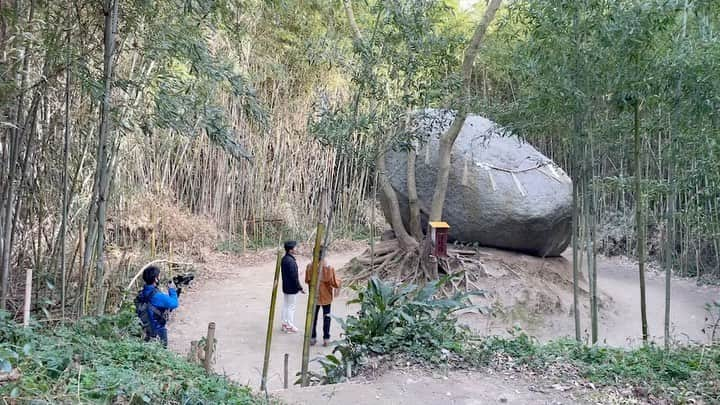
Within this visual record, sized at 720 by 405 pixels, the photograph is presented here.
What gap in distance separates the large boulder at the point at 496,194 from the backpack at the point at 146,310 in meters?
4.02

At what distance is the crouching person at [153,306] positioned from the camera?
494cm

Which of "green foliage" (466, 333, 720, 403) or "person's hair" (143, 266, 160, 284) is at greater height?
"person's hair" (143, 266, 160, 284)

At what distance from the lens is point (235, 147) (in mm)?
4270

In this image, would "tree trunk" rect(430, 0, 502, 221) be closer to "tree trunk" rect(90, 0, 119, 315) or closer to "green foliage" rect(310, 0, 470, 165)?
"green foliage" rect(310, 0, 470, 165)

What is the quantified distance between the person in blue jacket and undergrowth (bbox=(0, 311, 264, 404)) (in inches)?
A: 46.1

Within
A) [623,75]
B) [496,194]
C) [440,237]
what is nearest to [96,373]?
[623,75]

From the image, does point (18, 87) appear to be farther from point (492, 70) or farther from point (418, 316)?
point (492, 70)

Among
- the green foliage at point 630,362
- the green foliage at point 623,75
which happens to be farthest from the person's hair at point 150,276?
the green foliage at point 623,75

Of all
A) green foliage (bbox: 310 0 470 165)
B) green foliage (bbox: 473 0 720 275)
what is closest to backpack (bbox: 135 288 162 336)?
green foliage (bbox: 310 0 470 165)

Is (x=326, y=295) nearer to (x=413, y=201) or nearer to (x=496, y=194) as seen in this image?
(x=413, y=201)

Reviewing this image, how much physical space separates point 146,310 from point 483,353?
2579 millimetres

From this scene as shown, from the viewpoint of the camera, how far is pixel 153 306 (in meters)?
4.95

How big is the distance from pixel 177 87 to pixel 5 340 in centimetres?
203

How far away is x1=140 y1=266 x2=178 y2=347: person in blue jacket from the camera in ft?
16.2
